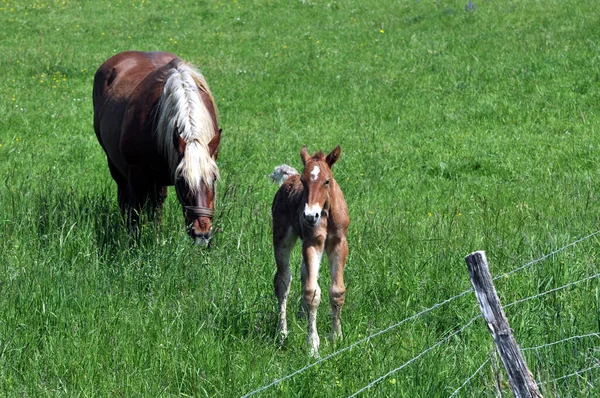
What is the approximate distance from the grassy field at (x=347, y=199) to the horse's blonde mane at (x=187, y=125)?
0.56 metres

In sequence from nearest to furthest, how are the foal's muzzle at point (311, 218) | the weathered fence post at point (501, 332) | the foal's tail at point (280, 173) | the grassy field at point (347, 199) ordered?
the weathered fence post at point (501, 332), the foal's muzzle at point (311, 218), the grassy field at point (347, 199), the foal's tail at point (280, 173)

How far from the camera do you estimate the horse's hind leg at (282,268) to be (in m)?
5.20

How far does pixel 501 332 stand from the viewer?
3412 millimetres

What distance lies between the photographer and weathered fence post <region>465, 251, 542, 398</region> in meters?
3.36

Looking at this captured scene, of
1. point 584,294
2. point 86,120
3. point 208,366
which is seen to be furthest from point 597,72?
point 208,366

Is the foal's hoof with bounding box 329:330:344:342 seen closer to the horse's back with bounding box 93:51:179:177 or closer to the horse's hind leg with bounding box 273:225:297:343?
the horse's hind leg with bounding box 273:225:297:343

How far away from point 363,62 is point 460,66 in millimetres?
2052

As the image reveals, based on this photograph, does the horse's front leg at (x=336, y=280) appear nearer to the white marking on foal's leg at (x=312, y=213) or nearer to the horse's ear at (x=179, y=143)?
the white marking on foal's leg at (x=312, y=213)

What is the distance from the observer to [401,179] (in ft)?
33.9

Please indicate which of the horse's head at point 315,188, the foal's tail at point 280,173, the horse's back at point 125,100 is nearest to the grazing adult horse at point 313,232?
the horse's head at point 315,188

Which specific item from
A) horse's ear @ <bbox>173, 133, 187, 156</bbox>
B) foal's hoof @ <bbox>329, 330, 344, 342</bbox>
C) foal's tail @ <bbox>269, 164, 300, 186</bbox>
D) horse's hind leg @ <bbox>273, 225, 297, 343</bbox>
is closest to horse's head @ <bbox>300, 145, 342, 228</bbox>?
horse's hind leg @ <bbox>273, 225, 297, 343</bbox>

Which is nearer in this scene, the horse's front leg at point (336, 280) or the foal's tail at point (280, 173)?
the horse's front leg at point (336, 280)

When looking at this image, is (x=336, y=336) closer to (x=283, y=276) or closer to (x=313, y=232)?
(x=283, y=276)

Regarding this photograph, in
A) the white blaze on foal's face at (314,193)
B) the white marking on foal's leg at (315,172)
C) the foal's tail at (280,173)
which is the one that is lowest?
the foal's tail at (280,173)
